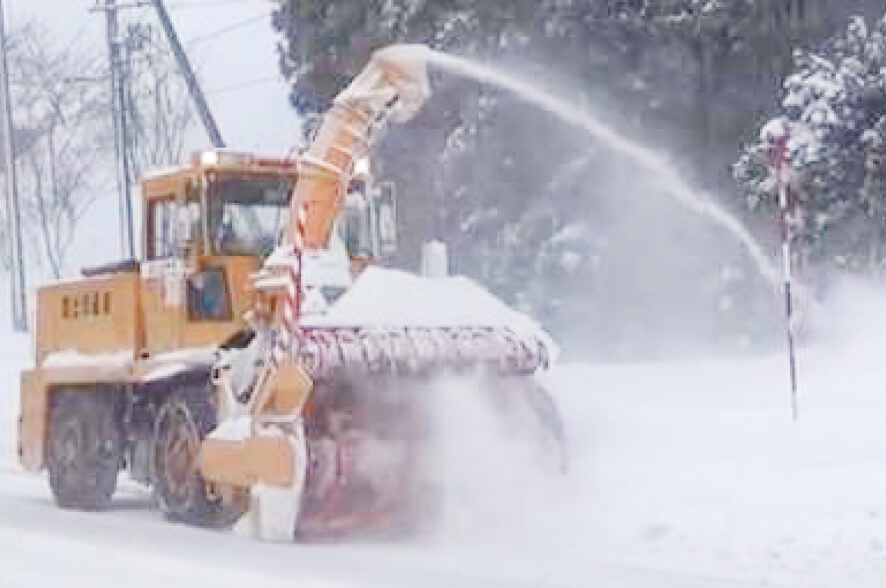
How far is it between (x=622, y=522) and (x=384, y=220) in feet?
12.3

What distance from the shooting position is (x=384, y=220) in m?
15.3

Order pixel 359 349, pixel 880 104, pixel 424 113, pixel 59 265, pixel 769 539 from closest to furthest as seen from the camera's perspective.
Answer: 1. pixel 769 539
2. pixel 359 349
3. pixel 880 104
4. pixel 424 113
5. pixel 59 265

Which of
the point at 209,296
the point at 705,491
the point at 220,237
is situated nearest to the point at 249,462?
the point at 209,296

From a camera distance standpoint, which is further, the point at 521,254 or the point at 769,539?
the point at 521,254

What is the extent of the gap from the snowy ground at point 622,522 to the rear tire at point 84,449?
0.22m

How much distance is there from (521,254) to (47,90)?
1546 inches

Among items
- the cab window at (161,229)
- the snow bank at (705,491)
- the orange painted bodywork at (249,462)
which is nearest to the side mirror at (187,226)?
the cab window at (161,229)

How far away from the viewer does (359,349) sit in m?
12.7

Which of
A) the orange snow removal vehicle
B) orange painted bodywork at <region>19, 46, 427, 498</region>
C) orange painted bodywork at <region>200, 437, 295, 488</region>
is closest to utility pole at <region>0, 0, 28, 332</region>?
orange painted bodywork at <region>19, 46, 427, 498</region>

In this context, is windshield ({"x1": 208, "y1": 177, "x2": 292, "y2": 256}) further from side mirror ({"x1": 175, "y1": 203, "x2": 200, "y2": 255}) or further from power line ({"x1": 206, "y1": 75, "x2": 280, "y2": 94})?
power line ({"x1": 206, "y1": 75, "x2": 280, "y2": 94})

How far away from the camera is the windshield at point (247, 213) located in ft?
47.5

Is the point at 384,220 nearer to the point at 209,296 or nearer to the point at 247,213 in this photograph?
the point at 247,213

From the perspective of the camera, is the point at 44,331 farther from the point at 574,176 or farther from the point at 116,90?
the point at 116,90

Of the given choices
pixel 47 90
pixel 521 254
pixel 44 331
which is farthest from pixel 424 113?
pixel 47 90
